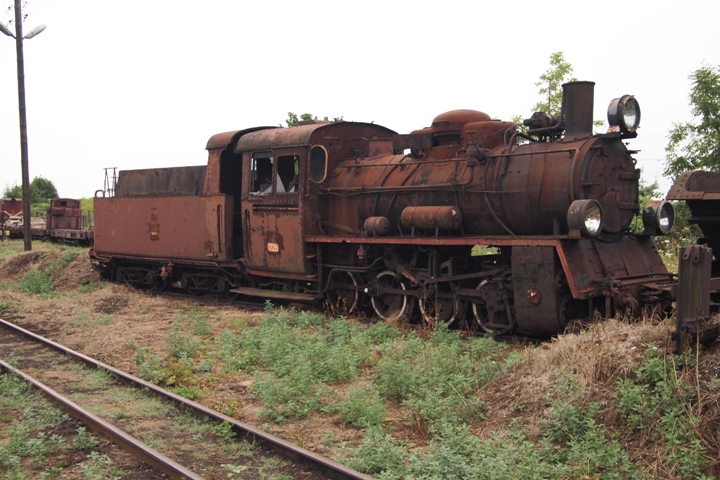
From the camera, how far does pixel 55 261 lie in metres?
19.6

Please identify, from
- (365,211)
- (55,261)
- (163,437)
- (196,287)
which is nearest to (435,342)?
(365,211)

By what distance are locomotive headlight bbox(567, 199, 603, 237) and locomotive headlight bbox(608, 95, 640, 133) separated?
1340 millimetres

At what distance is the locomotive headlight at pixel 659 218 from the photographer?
29.3 feet

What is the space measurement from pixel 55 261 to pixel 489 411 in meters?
17.0

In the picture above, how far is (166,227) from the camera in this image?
47.1 ft

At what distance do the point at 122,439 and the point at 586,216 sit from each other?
548 centimetres

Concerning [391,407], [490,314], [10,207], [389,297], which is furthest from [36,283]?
[10,207]

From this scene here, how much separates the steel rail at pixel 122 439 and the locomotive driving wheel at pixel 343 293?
504cm

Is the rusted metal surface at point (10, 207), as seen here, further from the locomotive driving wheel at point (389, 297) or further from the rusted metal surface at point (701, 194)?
the rusted metal surface at point (701, 194)

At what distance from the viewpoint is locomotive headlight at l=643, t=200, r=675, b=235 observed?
892cm

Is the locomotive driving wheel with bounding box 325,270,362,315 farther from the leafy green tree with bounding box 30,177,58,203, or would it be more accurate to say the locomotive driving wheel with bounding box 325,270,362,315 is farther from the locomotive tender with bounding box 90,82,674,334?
the leafy green tree with bounding box 30,177,58,203

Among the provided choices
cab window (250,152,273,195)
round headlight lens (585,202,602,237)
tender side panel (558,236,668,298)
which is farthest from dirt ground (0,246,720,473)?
cab window (250,152,273,195)

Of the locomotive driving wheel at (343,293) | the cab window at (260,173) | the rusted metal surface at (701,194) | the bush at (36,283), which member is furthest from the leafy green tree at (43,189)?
the rusted metal surface at (701,194)

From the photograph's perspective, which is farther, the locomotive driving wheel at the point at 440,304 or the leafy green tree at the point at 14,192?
the leafy green tree at the point at 14,192
